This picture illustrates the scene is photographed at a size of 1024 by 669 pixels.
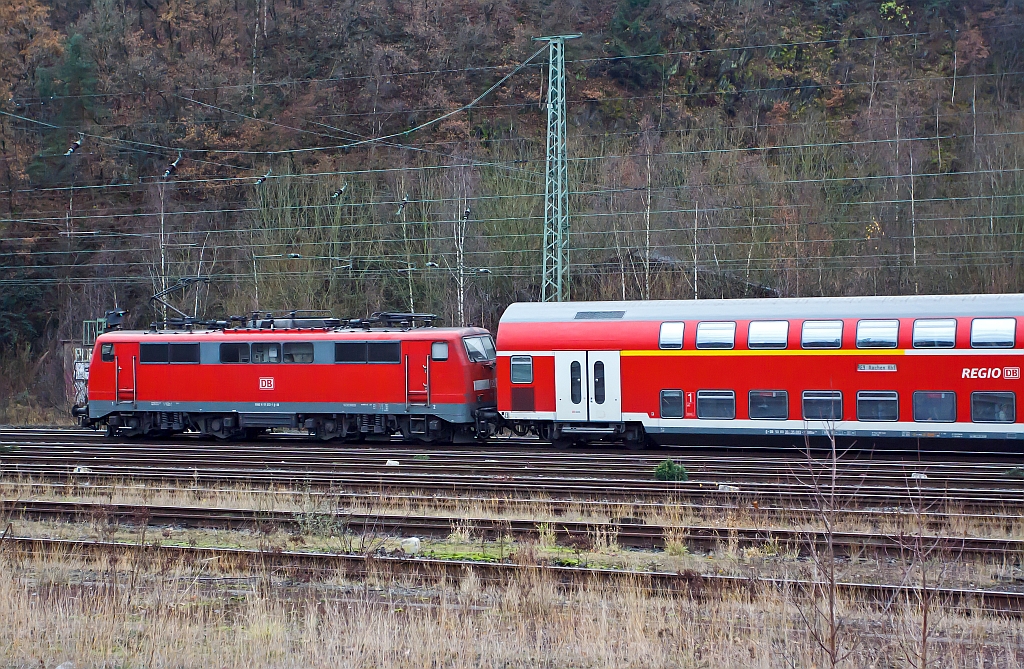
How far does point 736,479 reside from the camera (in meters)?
18.3

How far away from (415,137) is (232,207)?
9.59 m

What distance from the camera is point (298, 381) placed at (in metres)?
25.4

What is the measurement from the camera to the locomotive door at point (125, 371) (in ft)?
89.0

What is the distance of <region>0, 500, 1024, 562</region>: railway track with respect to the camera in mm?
12156

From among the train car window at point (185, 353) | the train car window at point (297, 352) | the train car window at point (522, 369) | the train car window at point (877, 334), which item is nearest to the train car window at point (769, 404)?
the train car window at point (877, 334)

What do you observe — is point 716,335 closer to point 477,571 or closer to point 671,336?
point 671,336

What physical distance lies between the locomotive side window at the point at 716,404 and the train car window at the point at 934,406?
3734mm

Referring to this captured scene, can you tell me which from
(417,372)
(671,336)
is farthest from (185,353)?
(671,336)

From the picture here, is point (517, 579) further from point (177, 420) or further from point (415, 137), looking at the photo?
point (415, 137)

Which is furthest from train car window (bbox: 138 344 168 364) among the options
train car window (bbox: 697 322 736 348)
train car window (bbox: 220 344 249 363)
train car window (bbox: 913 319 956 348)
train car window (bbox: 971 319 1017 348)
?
train car window (bbox: 971 319 1017 348)

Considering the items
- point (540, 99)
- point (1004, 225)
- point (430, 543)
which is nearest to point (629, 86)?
point (540, 99)

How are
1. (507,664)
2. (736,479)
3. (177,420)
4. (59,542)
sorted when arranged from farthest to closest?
(177,420) < (736,479) < (59,542) < (507,664)

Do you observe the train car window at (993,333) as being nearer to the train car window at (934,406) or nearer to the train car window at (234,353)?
the train car window at (934,406)

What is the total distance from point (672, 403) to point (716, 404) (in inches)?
39.2
